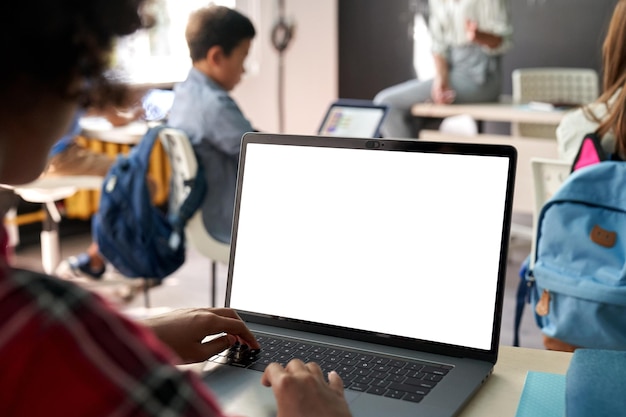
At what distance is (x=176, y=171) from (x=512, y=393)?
193cm

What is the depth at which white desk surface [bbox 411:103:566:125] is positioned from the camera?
3753 millimetres

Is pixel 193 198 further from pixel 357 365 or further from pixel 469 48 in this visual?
pixel 469 48

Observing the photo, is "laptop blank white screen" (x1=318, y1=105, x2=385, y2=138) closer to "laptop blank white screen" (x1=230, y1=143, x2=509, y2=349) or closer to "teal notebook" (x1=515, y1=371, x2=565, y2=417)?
"laptop blank white screen" (x1=230, y1=143, x2=509, y2=349)

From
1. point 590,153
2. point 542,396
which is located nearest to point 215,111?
point 590,153

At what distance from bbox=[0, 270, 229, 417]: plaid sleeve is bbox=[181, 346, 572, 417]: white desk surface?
0.49m

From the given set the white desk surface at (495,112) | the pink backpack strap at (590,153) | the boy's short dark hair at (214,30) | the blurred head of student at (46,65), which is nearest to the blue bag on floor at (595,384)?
the blurred head of student at (46,65)

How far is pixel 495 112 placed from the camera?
3955 millimetres

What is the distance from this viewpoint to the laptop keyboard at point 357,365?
901mm

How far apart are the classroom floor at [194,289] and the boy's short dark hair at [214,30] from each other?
1035 mm

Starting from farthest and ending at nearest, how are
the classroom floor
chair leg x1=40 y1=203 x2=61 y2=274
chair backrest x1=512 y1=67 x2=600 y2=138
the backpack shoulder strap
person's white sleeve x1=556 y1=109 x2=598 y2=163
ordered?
chair backrest x1=512 y1=67 x2=600 y2=138, chair leg x1=40 y1=203 x2=61 y2=274, the classroom floor, the backpack shoulder strap, person's white sleeve x1=556 y1=109 x2=598 y2=163

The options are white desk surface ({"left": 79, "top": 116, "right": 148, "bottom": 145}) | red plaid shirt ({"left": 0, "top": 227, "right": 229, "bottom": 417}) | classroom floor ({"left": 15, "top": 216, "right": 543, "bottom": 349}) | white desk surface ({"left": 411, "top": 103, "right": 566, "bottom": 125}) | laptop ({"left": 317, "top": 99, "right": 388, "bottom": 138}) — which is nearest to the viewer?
red plaid shirt ({"left": 0, "top": 227, "right": 229, "bottom": 417})

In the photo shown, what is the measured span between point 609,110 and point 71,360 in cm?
165

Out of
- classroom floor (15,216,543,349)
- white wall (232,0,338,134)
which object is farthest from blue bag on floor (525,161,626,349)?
white wall (232,0,338,134)

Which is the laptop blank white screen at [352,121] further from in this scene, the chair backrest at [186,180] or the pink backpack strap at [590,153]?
the pink backpack strap at [590,153]
